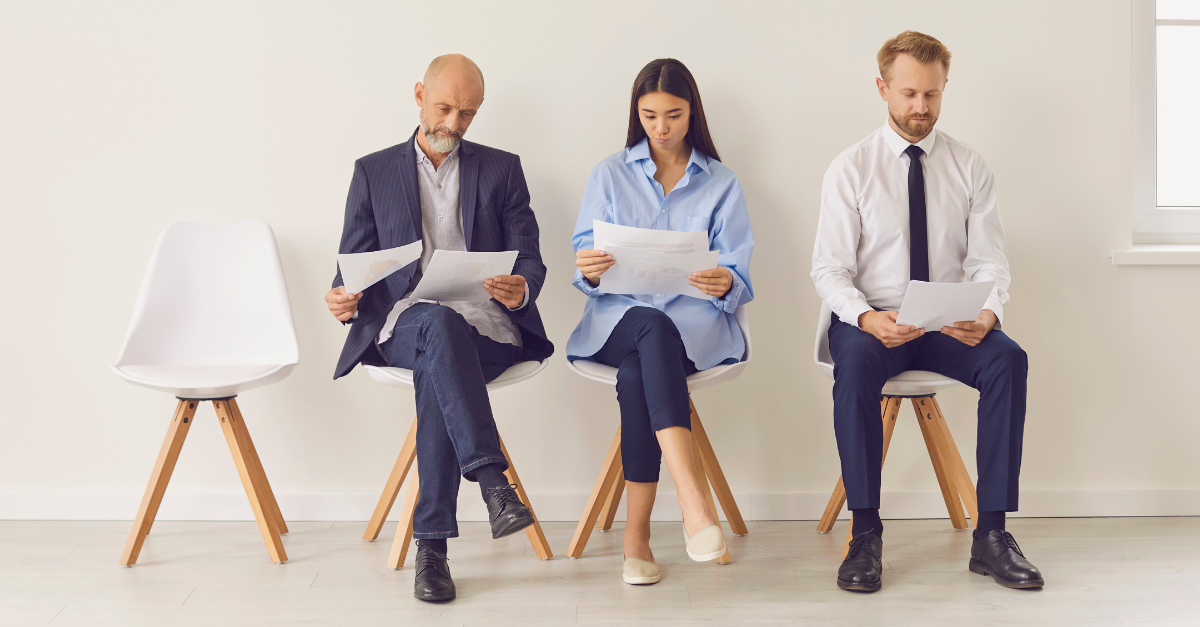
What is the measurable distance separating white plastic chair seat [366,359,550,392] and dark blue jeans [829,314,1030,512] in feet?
2.53

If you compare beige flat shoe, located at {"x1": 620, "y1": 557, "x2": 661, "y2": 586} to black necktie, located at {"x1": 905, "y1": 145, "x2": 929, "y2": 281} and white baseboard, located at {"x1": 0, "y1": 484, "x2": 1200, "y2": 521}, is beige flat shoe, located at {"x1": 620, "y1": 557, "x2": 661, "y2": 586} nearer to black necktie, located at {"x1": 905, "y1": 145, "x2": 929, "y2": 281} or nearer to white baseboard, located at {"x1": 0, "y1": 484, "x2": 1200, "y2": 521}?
white baseboard, located at {"x1": 0, "y1": 484, "x2": 1200, "y2": 521}

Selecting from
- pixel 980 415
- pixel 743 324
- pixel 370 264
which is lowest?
pixel 980 415

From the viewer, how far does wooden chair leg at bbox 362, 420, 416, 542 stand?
2.14 metres

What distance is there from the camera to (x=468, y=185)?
2.16m

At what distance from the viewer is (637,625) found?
165cm

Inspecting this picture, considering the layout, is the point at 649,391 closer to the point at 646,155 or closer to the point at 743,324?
the point at 743,324

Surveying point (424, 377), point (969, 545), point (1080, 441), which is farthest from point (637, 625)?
point (1080, 441)

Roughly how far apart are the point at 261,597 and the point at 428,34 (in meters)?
1.62

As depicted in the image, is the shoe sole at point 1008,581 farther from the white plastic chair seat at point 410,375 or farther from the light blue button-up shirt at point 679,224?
the white plastic chair seat at point 410,375

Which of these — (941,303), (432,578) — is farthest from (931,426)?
(432,578)

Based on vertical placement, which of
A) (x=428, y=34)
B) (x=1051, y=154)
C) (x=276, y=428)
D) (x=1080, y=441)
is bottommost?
(x=1080, y=441)

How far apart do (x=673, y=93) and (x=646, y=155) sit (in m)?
0.19

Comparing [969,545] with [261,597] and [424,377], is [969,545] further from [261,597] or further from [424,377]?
[261,597]

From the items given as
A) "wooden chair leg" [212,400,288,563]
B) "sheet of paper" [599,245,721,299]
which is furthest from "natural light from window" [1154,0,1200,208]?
"wooden chair leg" [212,400,288,563]
